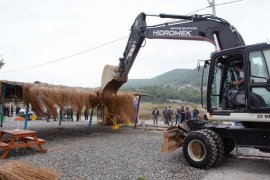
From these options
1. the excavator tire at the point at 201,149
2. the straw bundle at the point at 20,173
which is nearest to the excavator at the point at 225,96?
the excavator tire at the point at 201,149

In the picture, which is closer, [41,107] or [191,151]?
[191,151]

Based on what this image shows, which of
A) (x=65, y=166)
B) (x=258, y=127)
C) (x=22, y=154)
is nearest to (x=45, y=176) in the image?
(x=65, y=166)

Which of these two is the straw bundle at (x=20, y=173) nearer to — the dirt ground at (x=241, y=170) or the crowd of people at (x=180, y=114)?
the dirt ground at (x=241, y=170)

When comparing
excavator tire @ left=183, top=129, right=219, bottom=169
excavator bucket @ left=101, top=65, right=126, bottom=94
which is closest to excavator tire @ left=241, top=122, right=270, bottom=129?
excavator tire @ left=183, top=129, right=219, bottom=169

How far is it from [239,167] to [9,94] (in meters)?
12.4

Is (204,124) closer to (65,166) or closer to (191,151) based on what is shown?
(191,151)

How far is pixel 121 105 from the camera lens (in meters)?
16.9

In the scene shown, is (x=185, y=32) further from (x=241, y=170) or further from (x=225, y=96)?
(x=241, y=170)

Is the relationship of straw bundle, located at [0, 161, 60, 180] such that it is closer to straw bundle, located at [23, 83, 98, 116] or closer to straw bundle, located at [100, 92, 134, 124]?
straw bundle, located at [23, 83, 98, 116]

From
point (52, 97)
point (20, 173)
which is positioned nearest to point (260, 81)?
point (20, 173)

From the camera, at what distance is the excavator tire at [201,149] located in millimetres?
7211

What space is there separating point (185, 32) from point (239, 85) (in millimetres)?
3084

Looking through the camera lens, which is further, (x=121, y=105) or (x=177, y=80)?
(x=177, y=80)

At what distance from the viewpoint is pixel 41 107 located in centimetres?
1258
